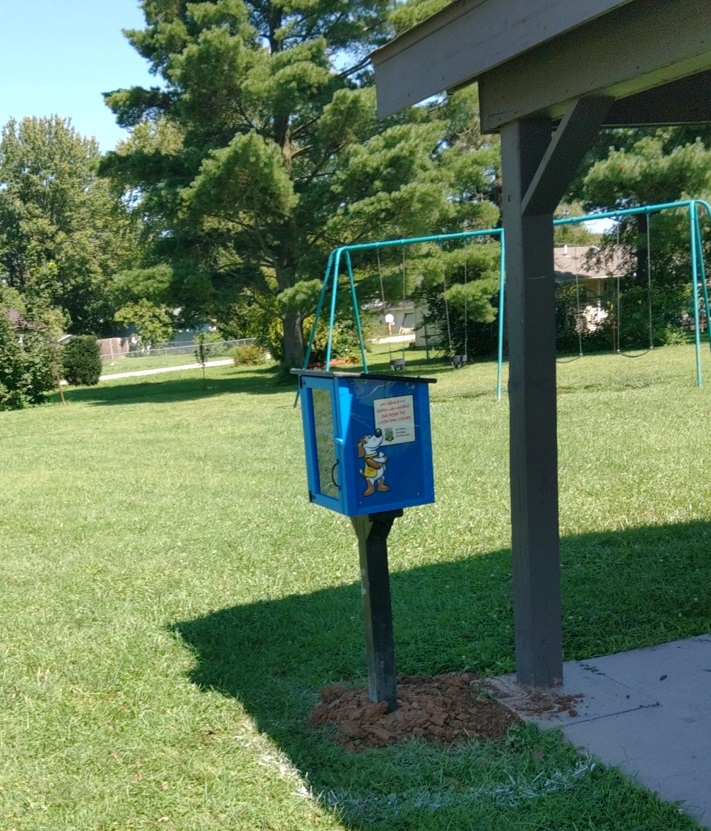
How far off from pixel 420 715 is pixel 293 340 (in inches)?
816

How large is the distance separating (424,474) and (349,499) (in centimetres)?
32

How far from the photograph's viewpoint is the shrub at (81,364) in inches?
1136

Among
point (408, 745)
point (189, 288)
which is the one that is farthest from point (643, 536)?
point (189, 288)

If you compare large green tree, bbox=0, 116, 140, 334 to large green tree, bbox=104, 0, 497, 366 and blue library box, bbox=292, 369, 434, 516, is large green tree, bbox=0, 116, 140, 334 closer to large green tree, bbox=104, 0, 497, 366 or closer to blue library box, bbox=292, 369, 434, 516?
large green tree, bbox=104, 0, 497, 366

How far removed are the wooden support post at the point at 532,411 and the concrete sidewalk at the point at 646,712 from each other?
0.57 ft

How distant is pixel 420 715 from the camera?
3.52 meters

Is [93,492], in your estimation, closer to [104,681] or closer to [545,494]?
[104,681]

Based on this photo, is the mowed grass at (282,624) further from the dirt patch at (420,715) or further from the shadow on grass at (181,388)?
the shadow on grass at (181,388)

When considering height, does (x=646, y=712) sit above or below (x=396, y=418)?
below

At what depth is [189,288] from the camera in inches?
830

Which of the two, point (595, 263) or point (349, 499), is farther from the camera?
point (595, 263)

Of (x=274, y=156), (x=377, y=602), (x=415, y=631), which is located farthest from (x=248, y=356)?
(x=377, y=602)

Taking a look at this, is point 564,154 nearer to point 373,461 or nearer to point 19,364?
point 373,461

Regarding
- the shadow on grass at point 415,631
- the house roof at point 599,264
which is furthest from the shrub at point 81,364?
the shadow on grass at point 415,631
